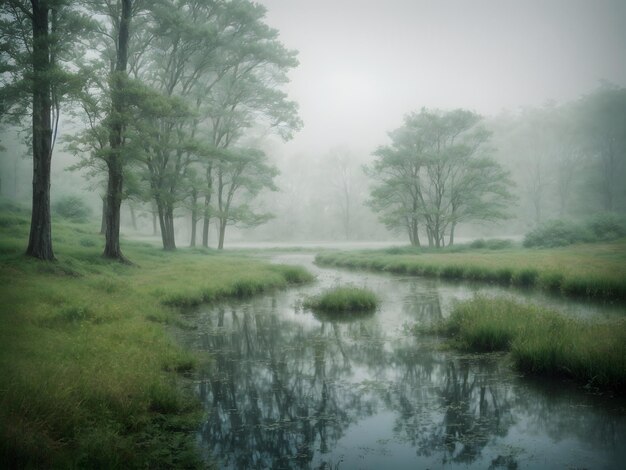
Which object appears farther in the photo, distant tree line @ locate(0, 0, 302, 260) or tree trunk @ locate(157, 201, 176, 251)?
tree trunk @ locate(157, 201, 176, 251)

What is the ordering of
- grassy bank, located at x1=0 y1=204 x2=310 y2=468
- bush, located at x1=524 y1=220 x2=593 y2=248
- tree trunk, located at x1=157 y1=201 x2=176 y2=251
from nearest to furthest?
grassy bank, located at x1=0 y1=204 x2=310 y2=468
tree trunk, located at x1=157 y1=201 x2=176 y2=251
bush, located at x1=524 y1=220 x2=593 y2=248

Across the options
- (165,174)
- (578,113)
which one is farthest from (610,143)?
(165,174)

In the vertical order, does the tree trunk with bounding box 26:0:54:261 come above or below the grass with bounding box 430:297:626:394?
above

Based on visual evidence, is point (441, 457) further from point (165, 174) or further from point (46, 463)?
point (165, 174)

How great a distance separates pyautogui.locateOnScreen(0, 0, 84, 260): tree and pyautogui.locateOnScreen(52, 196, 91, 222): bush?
2726 cm

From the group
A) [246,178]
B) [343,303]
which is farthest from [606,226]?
[246,178]

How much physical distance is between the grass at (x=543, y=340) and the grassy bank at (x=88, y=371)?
22.3 feet

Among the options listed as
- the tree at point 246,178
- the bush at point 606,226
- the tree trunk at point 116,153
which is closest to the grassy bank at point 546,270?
the bush at point 606,226

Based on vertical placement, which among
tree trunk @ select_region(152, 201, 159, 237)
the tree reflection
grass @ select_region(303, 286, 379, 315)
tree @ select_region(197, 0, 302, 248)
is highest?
tree @ select_region(197, 0, 302, 248)

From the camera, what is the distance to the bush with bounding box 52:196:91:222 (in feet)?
136

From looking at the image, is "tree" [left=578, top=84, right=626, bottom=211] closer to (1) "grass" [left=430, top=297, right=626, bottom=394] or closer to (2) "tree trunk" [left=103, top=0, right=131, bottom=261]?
(1) "grass" [left=430, top=297, right=626, bottom=394]

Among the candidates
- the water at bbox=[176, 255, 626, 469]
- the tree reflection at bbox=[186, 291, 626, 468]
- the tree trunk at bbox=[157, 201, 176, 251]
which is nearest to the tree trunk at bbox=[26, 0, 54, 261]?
the water at bbox=[176, 255, 626, 469]

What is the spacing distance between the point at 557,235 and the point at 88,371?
39032 mm

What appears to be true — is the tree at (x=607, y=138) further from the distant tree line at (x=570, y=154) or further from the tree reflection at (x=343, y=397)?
the tree reflection at (x=343, y=397)
